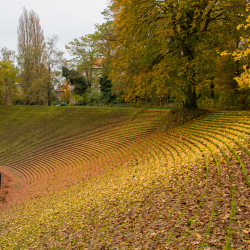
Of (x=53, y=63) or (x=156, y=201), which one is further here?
(x=53, y=63)

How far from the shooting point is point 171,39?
13.7 m

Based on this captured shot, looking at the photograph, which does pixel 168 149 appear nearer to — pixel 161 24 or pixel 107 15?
pixel 161 24

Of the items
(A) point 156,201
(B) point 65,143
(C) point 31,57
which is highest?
(C) point 31,57

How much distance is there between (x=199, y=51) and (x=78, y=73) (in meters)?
32.4

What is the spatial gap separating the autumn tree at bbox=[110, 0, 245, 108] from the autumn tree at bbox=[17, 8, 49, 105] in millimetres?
26421

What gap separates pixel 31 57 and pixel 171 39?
35.5 metres

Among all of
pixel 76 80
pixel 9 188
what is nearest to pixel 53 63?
pixel 76 80

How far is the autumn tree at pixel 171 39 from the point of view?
12477 mm

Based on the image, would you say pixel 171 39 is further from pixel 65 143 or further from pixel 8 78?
pixel 8 78

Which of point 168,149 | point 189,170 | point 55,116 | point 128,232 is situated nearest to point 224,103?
point 168,149

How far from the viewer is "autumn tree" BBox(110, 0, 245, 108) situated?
12.5 meters

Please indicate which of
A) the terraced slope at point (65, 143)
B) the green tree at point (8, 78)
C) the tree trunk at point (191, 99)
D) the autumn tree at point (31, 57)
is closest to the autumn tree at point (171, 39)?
the tree trunk at point (191, 99)

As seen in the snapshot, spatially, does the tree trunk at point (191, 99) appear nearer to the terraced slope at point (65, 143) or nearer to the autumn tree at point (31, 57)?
the terraced slope at point (65, 143)

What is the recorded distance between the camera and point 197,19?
13508mm
